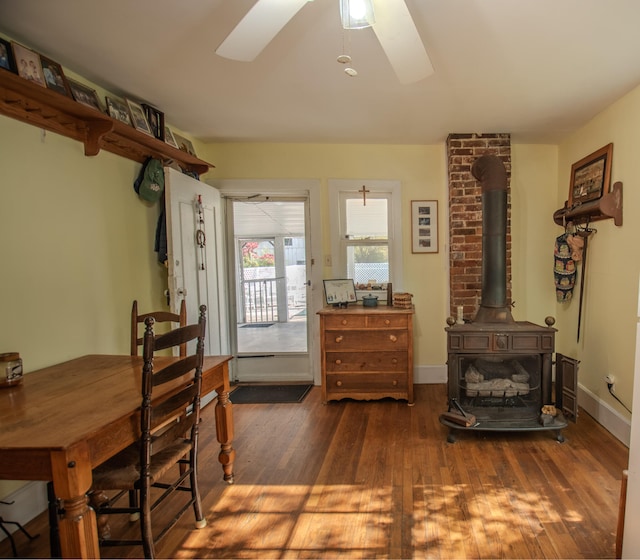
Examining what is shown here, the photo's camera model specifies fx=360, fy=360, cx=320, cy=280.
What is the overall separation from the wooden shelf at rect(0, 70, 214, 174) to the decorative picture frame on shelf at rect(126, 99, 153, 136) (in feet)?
0.33

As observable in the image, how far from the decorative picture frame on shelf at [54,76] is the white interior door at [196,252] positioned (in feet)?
2.41

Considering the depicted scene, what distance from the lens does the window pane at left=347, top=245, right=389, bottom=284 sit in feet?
11.8

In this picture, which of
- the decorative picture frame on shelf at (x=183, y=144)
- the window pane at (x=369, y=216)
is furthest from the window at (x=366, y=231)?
the decorative picture frame on shelf at (x=183, y=144)

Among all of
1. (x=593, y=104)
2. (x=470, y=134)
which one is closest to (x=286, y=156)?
(x=470, y=134)

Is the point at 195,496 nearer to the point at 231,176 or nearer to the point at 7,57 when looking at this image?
the point at 7,57

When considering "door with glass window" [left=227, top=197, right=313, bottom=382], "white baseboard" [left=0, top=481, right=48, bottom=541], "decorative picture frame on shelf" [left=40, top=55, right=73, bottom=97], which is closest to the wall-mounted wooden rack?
"door with glass window" [left=227, top=197, right=313, bottom=382]

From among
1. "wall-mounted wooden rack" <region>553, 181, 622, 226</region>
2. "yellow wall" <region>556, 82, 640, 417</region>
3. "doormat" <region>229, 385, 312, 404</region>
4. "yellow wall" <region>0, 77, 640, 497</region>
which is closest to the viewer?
"yellow wall" <region>0, 77, 640, 497</region>

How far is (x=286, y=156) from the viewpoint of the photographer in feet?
11.6

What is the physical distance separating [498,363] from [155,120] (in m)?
3.12

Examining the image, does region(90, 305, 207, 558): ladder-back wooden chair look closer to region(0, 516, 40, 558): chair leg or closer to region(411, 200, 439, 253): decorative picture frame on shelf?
region(0, 516, 40, 558): chair leg

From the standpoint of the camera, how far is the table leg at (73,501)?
3.47 ft

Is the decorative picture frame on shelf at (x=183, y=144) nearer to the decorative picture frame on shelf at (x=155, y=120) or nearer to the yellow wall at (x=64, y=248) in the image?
the decorative picture frame on shelf at (x=155, y=120)

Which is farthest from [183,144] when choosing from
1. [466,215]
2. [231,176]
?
[466,215]

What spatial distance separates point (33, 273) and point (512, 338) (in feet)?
9.73
